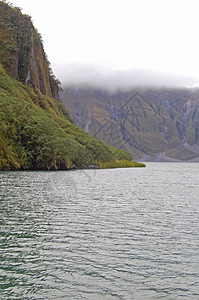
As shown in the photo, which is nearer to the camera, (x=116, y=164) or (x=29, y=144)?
(x=29, y=144)

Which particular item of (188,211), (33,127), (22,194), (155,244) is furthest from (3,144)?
(155,244)

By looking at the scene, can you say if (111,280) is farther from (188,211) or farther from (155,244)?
(188,211)

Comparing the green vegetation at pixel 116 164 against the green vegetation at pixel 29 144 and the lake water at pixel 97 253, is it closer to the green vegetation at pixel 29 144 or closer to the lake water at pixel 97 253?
the green vegetation at pixel 29 144

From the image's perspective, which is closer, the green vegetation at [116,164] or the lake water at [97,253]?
the lake water at [97,253]

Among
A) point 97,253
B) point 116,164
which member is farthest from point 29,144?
point 97,253

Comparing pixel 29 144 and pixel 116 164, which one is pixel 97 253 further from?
pixel 116 164

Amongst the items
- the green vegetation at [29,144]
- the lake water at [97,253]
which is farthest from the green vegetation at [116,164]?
the lake water at [97,253]

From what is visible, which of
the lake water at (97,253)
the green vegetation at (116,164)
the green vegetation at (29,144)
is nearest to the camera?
the lake water at (97,253)

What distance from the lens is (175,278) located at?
16.8 metres

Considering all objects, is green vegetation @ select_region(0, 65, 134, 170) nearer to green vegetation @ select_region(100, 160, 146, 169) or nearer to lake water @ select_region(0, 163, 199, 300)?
green vegetation @ select_region(100, 160, 146, 169)

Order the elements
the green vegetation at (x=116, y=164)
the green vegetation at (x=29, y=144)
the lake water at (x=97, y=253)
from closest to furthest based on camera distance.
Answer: the lake water at (x=97, y=253), the green vegetation at (x=29, y=144), the green vegetation at (x=116, y=164)

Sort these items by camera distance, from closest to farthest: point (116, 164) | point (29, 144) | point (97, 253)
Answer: point (97, 253)
point (29, 144)
point (116, 164)

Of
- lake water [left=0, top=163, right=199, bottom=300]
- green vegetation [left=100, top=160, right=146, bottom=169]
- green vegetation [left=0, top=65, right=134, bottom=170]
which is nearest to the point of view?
lake water [left=0, top=163, right=199, bottom=300]

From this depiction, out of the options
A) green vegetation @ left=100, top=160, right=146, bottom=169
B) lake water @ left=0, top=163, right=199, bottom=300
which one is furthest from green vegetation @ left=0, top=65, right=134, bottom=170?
lake water @ left=0, top=163, right=199, bottom=300
